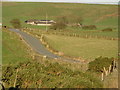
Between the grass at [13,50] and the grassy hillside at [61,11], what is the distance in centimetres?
6215

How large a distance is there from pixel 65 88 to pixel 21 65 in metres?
7.26

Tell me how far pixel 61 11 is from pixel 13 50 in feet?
278

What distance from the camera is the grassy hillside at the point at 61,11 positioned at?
104312 millimetres

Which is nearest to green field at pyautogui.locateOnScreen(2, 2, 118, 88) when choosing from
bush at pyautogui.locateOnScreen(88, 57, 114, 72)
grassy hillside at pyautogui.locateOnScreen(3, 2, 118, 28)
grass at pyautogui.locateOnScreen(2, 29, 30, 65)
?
grass at pyautogui.locateOnScreen(2, 29, 30, 65)

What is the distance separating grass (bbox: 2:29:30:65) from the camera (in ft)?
91.7

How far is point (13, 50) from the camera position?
108ft

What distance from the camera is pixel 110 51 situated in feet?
121

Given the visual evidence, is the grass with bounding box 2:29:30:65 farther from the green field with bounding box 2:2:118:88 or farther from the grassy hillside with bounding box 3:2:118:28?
the grassy hillside with bounding box 3:2:118:28

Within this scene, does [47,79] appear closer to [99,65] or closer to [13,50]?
[99,65]

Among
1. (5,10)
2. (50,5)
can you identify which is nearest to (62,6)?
(50,5)

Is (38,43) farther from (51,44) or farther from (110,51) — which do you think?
(110,51)

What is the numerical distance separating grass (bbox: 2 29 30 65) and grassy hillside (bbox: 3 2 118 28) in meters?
62.1

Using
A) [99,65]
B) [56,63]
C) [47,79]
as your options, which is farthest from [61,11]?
[47,79]

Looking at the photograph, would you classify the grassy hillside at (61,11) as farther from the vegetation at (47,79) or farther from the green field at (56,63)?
the vegetation at (47,79)
